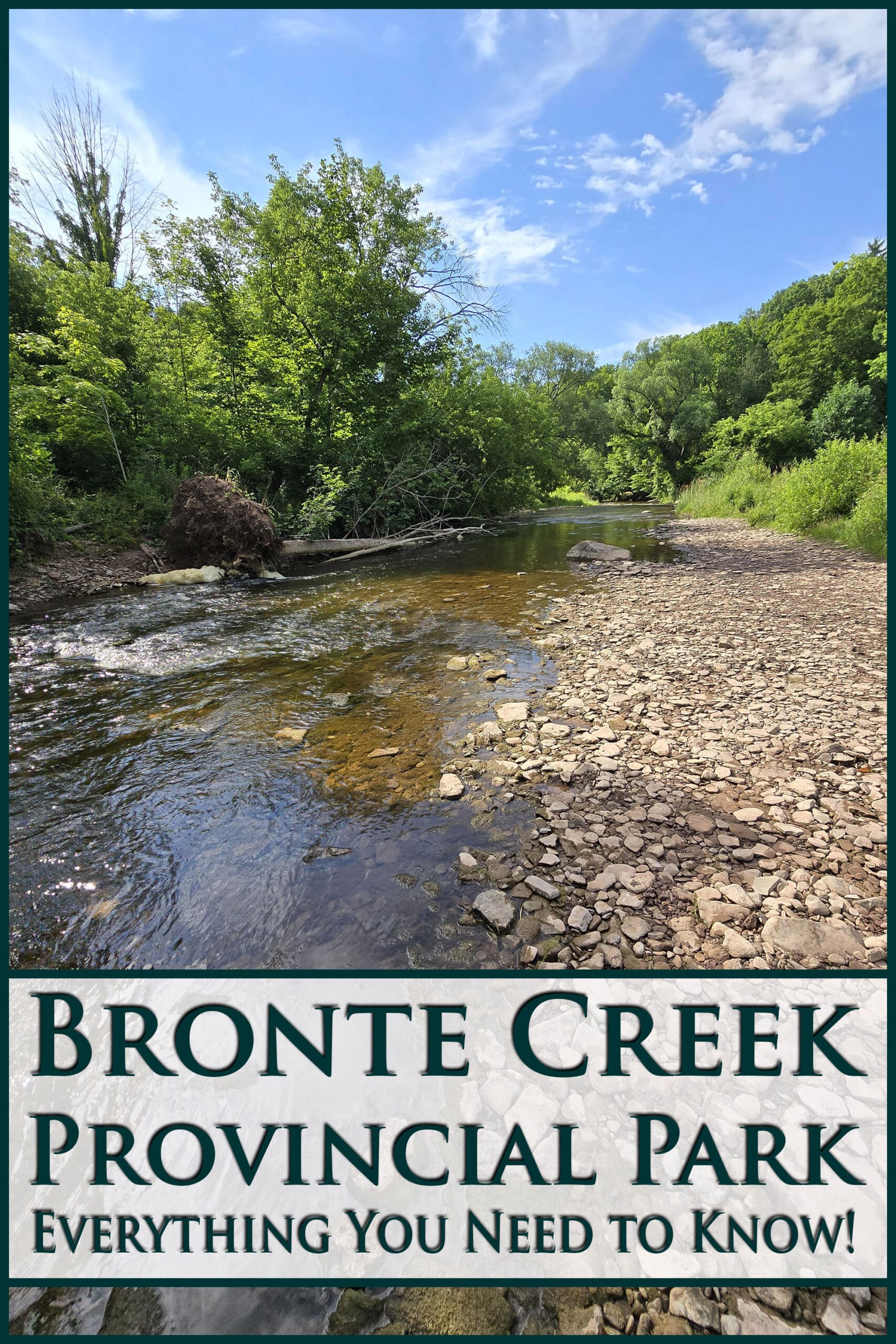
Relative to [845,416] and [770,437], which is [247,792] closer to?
[770,437]

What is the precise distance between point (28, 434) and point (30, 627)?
5.39 meters

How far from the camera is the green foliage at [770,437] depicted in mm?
27031

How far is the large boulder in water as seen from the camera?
13.0 meters

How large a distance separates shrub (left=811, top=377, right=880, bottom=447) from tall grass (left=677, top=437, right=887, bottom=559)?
13484 millimetres

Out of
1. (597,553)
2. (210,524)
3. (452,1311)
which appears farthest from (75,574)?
(452,1311)

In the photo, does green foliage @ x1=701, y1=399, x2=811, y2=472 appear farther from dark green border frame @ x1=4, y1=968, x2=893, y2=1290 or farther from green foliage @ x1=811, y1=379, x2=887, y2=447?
dark green border frame @ x1=4, y1=968, x2=893, y2=1290

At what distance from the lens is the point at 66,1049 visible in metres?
1.91

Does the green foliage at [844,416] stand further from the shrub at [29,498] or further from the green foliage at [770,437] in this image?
the shrub at [29,498]

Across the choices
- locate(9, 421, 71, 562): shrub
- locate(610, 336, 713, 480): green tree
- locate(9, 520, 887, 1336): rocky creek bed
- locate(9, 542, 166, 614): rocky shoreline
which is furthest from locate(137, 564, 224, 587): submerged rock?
locate(610, 336, 713, 480): green tree

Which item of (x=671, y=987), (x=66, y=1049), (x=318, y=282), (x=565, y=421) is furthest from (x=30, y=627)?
(x=565, y=421)

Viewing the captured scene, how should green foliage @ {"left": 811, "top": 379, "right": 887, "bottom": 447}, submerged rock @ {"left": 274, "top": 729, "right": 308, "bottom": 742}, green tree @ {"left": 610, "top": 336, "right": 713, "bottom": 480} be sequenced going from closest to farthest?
submerged rock @ {"left": 274, "top": 729, "right": 308, "bottom": 742} → green foliage @ {"left": 811, "top": 379, "right": 887, "bottom": 447} → green tree @ {"left": 610, "top": 336, "right": 713, "bottom": 480}

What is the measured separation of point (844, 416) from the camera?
2862cm

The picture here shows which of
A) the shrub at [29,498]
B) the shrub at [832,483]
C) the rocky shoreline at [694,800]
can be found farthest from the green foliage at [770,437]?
the shrub at [29,498]

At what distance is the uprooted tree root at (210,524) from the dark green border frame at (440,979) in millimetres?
11125
